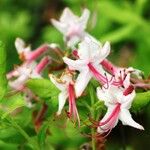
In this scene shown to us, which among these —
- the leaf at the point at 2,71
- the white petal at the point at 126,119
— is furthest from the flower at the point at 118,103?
the leaf at the point at 2,71

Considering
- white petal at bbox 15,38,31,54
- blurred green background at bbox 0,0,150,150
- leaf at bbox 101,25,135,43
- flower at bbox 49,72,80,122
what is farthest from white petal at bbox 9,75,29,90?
leaf at bbox 101,25,135,43

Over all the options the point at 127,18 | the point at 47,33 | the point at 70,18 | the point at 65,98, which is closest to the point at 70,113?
the point at 65,98

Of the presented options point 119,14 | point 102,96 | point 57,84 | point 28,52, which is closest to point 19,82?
point 28,52

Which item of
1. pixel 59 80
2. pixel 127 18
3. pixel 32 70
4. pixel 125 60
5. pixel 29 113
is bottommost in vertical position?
pixel 125 60

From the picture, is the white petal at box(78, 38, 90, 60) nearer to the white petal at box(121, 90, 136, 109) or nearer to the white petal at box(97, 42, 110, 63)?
the white petal at box(97, 42, 110, 63)

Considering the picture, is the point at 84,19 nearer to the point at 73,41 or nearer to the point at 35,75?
the point at 73,41

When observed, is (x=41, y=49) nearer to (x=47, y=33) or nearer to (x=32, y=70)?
(x=32, y=70)
